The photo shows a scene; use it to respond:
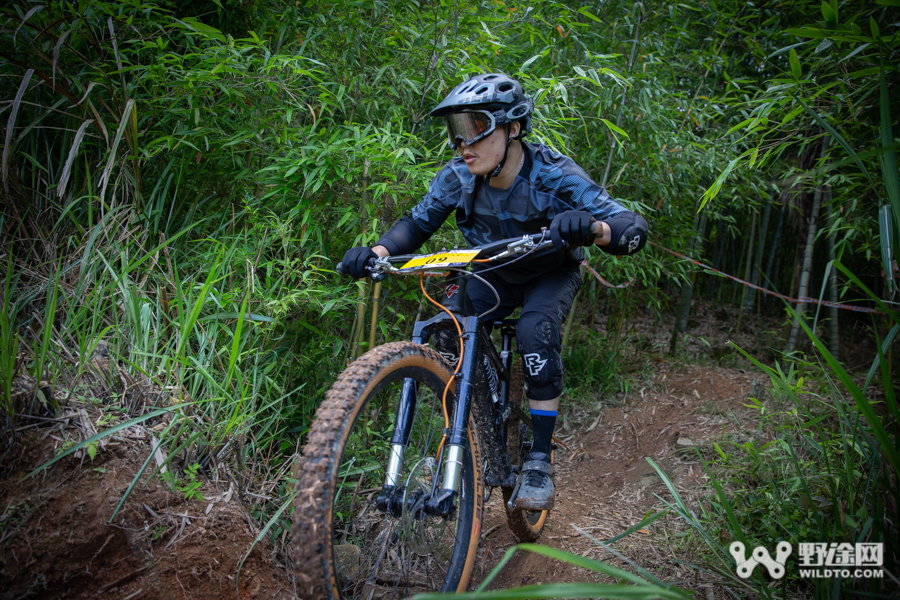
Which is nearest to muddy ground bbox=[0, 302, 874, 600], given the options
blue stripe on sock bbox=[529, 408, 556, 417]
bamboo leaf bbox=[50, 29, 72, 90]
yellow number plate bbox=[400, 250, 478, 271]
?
blue stripe on sock bbox=[529, 408, 556, 417]

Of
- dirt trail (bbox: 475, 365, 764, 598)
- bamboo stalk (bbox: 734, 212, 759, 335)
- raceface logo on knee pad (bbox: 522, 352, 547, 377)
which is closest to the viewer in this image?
raceface logo on knee pad (bbox: 522, 352, 547, 377)

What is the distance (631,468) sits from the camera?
3199mm

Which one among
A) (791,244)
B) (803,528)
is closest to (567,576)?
(803,528)

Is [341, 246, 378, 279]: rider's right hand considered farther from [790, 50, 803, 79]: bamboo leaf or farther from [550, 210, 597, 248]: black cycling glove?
[790, 50, 803, 79]: bamboo leaf

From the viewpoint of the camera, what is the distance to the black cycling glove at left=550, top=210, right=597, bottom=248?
1535 millimetres

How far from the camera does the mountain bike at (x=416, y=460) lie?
1.16 meters

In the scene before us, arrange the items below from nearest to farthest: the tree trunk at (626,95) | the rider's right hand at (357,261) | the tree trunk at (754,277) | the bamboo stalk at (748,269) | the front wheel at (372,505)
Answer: the front wheel at (372,505), the rider's right hand at (357,261), the tree trunk at (626,95), the bamboo stalk at (748,269), the tree trunk at (754,277)

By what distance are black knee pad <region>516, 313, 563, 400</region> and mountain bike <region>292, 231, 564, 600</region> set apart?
0.47 feet

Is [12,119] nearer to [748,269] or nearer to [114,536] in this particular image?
[114,536]

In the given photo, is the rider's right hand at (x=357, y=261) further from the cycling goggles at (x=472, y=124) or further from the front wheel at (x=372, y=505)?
the cycling goggles at (x=472, y=124)

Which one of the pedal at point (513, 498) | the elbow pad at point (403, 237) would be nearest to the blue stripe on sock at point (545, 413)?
the pedal at point (513, 498)

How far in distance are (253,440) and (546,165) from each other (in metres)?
1.60

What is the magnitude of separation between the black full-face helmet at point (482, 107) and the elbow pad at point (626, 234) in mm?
572

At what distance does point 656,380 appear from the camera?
14.9 ft
